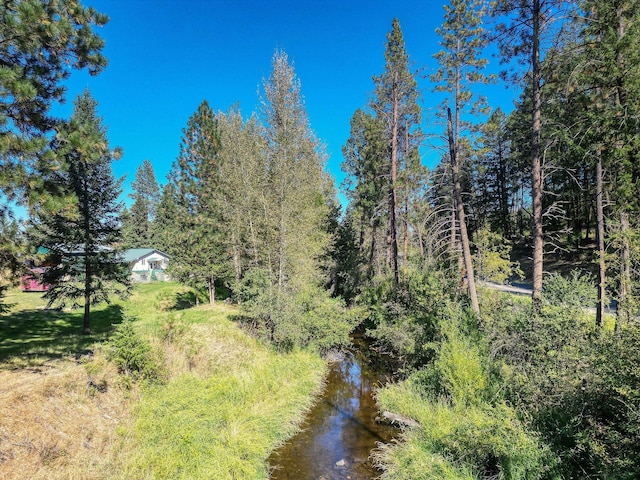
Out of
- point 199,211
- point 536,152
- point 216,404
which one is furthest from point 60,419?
point 199,211

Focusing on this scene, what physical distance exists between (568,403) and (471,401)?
275 centimetres

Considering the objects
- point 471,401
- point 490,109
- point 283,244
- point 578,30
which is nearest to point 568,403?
point 471,401

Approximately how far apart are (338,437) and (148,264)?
139 ft

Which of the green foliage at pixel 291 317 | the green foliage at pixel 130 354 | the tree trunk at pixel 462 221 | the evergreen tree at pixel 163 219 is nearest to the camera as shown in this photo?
the green foliage at pixel 130 354

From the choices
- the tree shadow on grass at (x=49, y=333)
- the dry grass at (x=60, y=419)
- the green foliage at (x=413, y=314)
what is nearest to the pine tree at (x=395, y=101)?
the green foliage at (x=413, y=314)

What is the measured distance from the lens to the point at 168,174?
2658 centimetres

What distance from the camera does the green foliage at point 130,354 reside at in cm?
985

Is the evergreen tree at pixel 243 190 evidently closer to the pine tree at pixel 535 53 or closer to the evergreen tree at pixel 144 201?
the pine tree at pixel 535 53

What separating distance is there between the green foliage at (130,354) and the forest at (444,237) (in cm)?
319

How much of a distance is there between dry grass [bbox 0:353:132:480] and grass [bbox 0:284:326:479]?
0.02 meters

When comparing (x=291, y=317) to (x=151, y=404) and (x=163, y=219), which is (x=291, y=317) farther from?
(x=163, y=219)

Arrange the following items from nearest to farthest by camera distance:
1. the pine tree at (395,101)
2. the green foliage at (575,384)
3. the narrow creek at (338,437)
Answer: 1. the green foliage at (575,384)
2. the narrow creek at (338,437)
3. the pine tree at (395,101)

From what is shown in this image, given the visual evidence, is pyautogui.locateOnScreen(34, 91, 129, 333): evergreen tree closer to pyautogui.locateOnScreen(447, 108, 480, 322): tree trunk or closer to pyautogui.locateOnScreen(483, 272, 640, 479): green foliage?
pyautogui.locateOnScreen(447, 108, 480, 322): tree trunk

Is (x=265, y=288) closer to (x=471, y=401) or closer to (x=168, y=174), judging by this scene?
(x=471, y=401)
